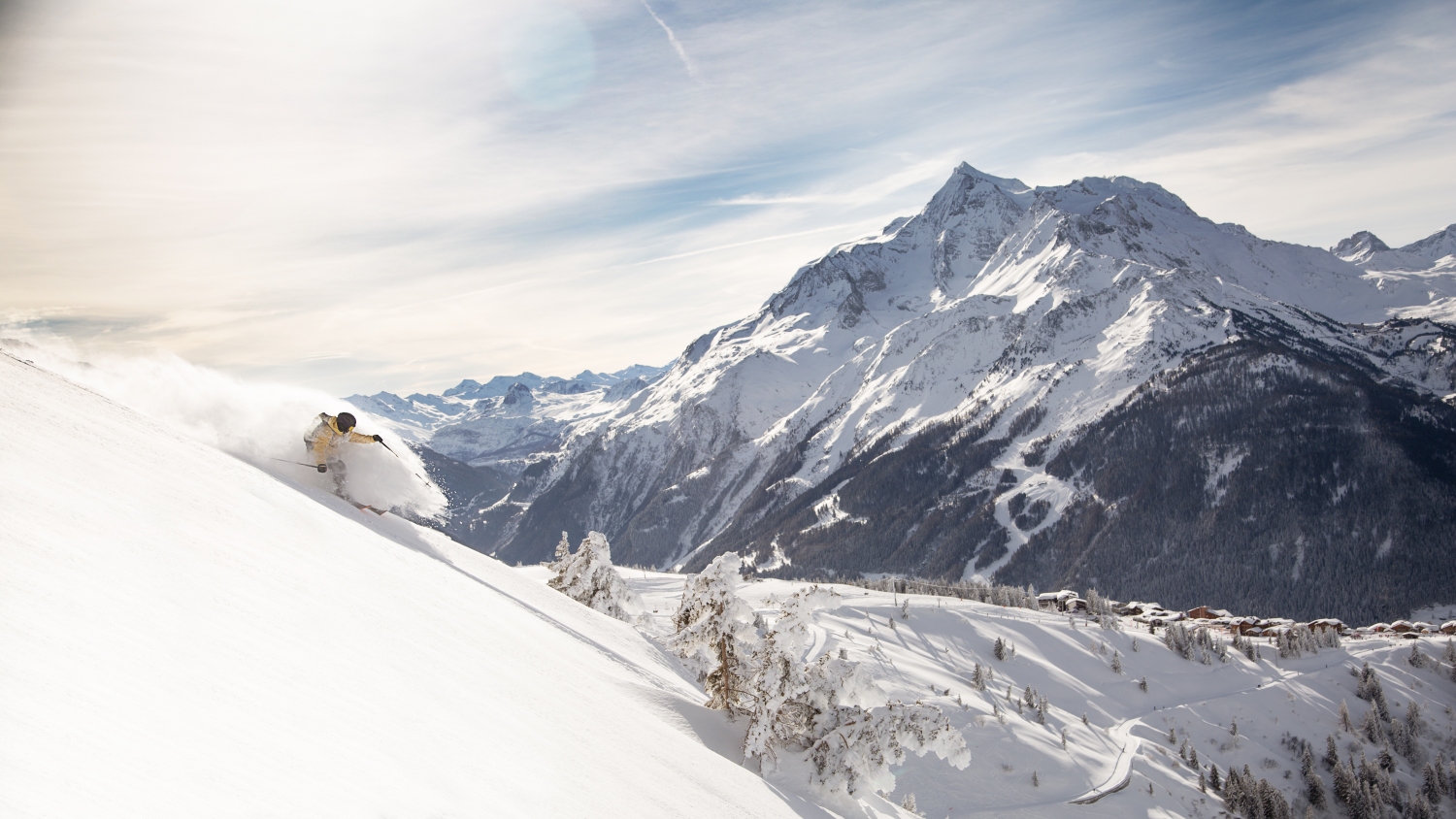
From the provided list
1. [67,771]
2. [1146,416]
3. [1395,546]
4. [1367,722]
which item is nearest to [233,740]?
[67,771]

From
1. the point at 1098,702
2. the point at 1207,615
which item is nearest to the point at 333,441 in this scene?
the point at 1098,702

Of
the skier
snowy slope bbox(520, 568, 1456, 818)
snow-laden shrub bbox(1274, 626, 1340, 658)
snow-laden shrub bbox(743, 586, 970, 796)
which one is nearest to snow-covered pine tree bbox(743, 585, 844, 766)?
snow-laden shrub bbox(743, 586, 970, 796)

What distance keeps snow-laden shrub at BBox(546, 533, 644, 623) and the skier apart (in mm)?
20772

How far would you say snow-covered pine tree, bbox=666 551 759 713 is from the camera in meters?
16.7

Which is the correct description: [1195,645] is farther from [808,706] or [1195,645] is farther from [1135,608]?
[808,706]

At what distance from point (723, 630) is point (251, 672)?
12.2 metres

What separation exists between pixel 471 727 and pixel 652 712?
652 centimetres

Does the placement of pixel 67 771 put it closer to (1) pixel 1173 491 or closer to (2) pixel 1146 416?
(1) pixel 1173 491

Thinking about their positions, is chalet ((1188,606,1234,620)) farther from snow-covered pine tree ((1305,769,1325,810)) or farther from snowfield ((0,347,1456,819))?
snowfield ((0,347,1456,819))

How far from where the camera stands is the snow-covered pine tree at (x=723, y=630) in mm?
16688

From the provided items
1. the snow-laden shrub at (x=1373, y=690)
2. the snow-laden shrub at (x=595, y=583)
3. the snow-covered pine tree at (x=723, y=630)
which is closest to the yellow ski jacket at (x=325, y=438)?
the snow-covered pine tree at (x=723, y=630)

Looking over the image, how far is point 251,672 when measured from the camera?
19.7 feet

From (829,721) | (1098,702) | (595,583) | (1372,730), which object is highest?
(829,721)

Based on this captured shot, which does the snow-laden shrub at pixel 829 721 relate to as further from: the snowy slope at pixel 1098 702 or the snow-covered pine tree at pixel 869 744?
the snowy slope at pixel 1098 702
